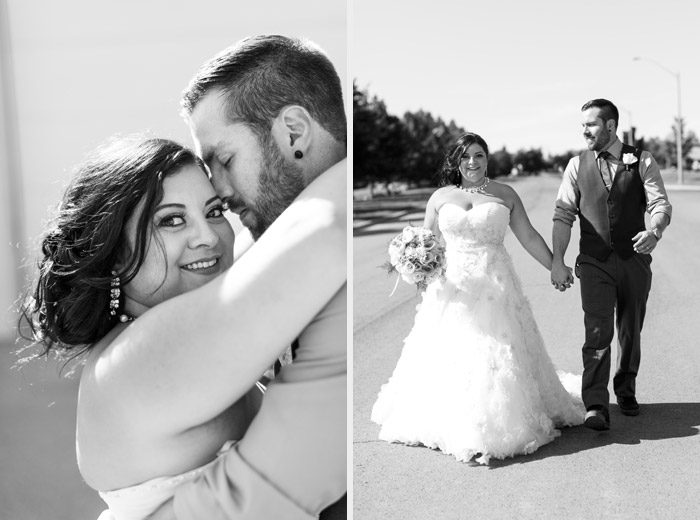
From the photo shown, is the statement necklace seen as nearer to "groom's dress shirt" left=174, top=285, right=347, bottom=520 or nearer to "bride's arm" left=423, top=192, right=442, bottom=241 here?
"bride's arm" left=423, top=192, right=442, bottom=241

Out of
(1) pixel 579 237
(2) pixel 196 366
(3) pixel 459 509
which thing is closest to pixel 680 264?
(1) pixel 579 237

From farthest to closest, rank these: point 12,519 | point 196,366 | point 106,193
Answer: point 12,519, point 106,193, point 196,366

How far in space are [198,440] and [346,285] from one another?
426mm

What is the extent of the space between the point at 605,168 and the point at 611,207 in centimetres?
15

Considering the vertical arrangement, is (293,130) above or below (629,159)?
above

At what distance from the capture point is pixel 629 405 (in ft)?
11.2

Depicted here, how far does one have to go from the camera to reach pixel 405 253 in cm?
315

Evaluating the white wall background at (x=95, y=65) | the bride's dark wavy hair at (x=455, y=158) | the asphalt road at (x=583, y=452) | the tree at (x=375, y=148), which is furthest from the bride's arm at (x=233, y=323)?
the tree at (x=375, y=148)

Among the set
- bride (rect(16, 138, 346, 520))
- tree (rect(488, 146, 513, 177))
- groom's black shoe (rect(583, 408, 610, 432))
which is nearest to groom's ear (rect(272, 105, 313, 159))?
bride (rect(16, 138, 346, 520))

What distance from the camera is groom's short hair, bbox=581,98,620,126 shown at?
312 centimetres

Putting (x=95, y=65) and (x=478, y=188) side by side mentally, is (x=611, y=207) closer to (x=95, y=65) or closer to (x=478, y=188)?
(x=478, y=188)

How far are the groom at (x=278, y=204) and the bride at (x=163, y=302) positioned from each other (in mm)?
59

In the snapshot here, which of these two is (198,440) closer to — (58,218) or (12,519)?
(58,218)

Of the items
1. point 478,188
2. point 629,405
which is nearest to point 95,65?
point 478,188
